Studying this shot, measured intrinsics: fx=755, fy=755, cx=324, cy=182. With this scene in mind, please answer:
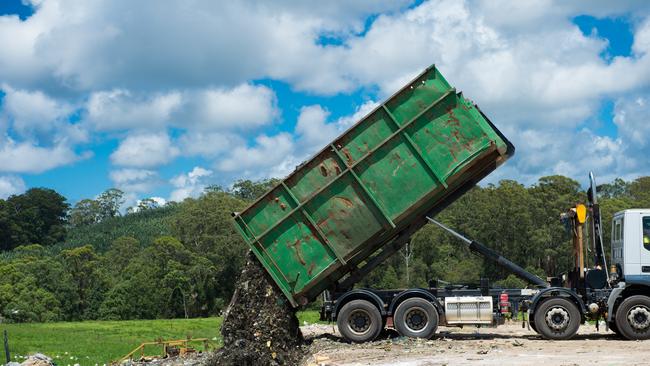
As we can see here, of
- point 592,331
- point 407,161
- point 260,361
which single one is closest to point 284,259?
point 260,361

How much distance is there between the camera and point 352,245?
1377 centimetres

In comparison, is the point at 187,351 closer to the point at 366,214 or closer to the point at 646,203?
the point at 366,214

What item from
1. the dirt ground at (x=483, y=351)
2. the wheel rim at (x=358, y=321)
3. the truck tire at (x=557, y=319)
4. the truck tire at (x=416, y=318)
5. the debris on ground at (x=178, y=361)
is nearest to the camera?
the dirt ground at (x=483, y=351)

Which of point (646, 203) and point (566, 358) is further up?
point (646, 203)

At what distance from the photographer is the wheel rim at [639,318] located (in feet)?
46.0

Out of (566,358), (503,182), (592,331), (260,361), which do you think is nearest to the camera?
(566,358)

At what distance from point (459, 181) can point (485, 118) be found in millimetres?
1259

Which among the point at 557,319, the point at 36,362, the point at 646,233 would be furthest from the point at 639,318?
the point at 36,362

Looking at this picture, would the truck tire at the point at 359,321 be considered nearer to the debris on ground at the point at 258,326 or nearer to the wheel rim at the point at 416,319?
the wheel rim at the point at 416,319

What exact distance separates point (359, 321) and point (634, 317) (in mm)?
5137

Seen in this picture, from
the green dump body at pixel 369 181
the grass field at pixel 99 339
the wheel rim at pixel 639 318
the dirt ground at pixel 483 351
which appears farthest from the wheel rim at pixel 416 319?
the grass field at pixel 99 339

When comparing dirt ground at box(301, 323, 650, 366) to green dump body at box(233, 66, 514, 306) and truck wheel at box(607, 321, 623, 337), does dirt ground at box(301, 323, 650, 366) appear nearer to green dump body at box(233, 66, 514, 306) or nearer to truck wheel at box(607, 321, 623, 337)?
truck wheel at box(607, 321, 623, 337)

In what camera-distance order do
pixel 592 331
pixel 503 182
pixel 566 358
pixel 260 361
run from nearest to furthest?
pixel 566 358 → pixel 260 361 → pixel 592 331 → pixel 503 182

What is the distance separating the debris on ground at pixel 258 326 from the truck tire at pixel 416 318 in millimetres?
2027
